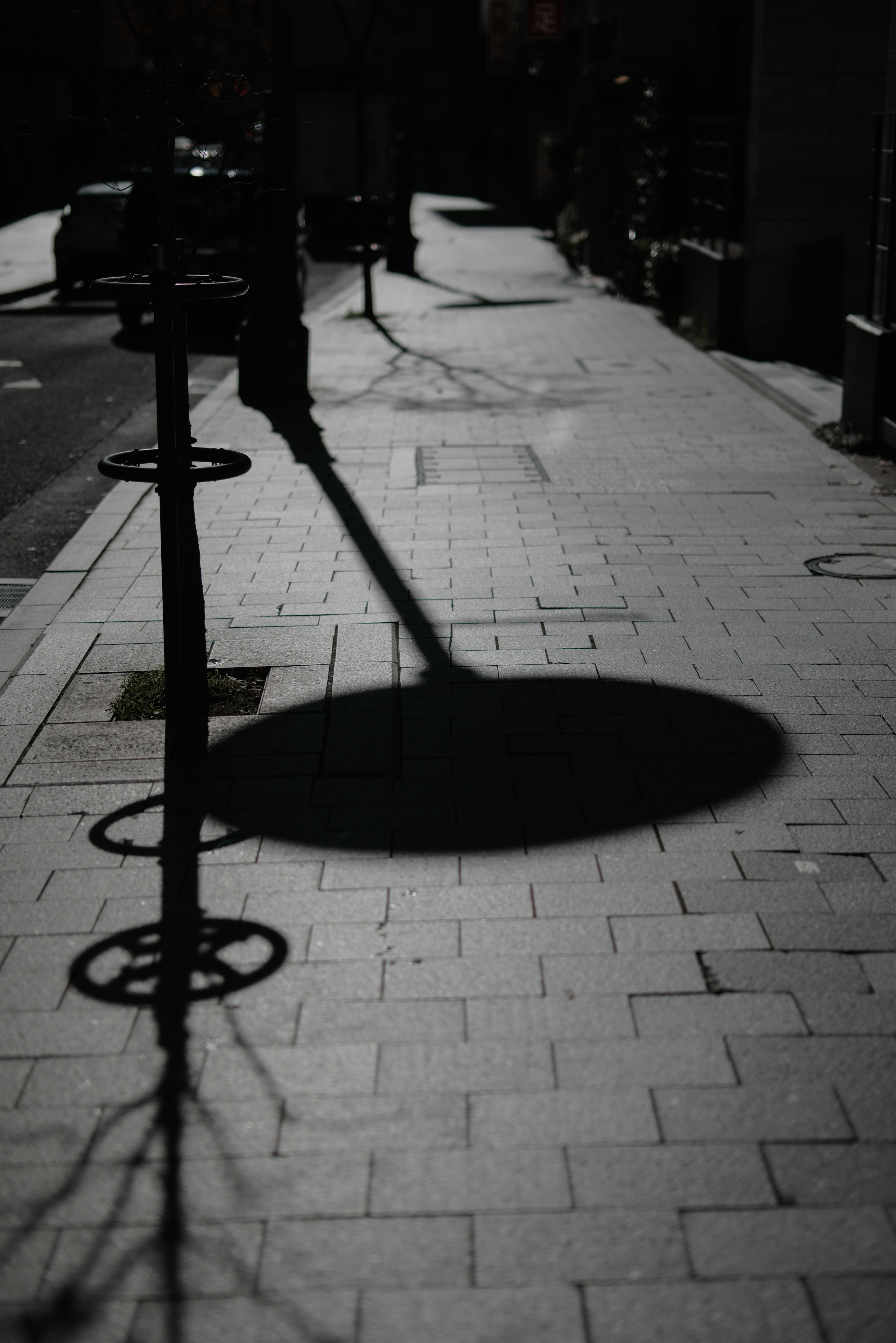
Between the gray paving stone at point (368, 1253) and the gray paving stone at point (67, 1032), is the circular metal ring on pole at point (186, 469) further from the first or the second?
the gray paving stone at point (368, 1253)

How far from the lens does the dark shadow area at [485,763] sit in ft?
15.3

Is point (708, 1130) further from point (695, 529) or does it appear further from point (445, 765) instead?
point (695, 529)

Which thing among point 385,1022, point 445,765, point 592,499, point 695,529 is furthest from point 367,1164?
point 592,499

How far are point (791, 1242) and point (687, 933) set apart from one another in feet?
4.01

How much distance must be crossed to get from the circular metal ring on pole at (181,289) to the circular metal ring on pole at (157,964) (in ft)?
7.32

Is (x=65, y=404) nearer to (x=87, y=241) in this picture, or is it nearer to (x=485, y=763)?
(x=485, y=763)

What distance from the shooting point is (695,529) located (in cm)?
845

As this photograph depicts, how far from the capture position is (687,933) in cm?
394

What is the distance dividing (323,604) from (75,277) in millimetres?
19164

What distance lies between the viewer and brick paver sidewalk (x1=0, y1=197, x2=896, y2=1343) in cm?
273

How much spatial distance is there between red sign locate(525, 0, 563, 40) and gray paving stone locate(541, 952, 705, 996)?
31876 millimetres

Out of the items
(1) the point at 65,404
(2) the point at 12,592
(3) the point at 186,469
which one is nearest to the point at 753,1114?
(3) the point at 186,469

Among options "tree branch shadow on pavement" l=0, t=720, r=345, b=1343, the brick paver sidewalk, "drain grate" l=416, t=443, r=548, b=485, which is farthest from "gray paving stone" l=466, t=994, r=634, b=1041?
"drain grate" l=416, t=443, r=548, b=485

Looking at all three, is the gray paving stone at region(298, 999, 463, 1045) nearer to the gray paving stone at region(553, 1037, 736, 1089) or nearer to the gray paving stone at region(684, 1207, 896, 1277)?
the gray paving stone at region(553, 1037, 736, 1089)
